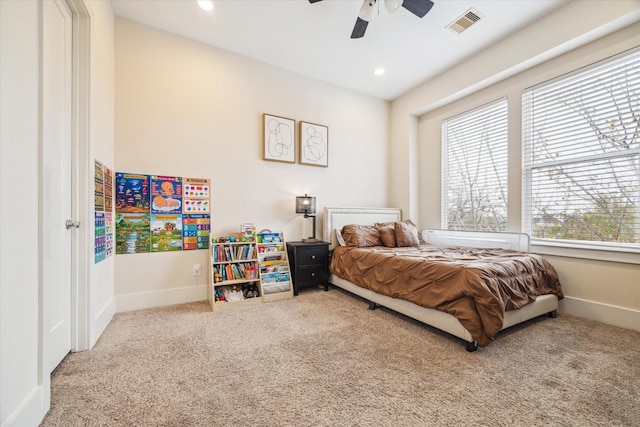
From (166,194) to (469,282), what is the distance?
3.13 m

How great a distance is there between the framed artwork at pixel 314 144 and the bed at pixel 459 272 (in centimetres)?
77

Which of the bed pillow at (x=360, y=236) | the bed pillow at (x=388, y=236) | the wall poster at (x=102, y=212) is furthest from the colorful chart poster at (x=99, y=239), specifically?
the bed pillow at (x=388, y=236)

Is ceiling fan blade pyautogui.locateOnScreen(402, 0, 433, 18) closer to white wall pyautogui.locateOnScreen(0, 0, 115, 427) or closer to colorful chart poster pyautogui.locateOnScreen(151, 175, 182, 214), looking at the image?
white wall pyautogui.locateOnScreen(0, 0, 115, 427)

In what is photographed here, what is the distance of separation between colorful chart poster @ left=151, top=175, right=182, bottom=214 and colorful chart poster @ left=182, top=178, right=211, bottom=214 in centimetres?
6

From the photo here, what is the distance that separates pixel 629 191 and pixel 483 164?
1.44m

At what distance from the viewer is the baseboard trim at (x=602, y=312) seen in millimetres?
2348

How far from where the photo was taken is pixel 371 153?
459 cm

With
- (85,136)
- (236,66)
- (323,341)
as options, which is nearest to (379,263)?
(323,341)

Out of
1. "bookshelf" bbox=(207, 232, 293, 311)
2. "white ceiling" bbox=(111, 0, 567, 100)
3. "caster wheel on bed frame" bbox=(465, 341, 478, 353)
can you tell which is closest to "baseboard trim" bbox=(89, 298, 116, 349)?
"bookshelf" bbox=(207, 232, 293, 311)

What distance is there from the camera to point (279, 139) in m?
3.63

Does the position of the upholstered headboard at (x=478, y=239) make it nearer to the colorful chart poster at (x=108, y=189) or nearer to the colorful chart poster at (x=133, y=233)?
the colorful chart poster at (x=133, y=233)

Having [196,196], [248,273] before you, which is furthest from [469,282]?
[196,196]

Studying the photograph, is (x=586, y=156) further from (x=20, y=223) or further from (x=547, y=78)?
(x=20, y=223)

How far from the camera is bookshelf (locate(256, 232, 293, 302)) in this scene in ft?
10.5
